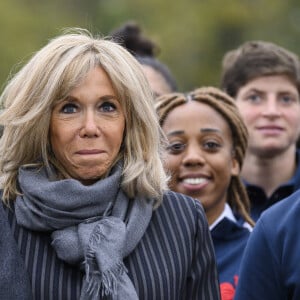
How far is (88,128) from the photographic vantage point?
4.87 metres

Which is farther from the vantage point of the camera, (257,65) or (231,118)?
(257,65)

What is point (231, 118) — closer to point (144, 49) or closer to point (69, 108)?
point (69, 108)

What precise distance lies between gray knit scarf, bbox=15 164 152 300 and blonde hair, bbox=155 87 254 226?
140 cm

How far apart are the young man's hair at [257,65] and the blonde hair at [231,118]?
0.79m

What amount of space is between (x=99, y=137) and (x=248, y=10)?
24532 mm

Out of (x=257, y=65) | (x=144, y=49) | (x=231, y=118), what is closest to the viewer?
(x=231, y=118)

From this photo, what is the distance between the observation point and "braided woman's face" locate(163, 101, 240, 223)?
6.06 metres

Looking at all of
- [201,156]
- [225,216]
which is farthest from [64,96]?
[225,216]

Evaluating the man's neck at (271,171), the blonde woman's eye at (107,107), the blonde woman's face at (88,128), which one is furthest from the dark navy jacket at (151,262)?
the man's neck at (271,171)

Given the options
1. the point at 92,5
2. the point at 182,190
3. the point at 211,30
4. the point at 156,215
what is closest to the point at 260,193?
the point at 182,190

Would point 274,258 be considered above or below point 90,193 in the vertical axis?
below

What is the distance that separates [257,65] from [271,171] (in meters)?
0.63

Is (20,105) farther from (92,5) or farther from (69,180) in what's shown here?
(92,5)

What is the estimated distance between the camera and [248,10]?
2911 cm
